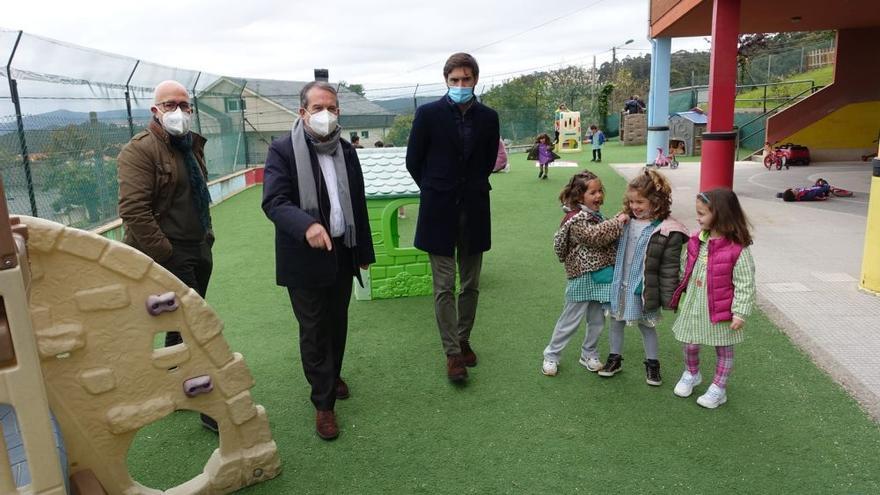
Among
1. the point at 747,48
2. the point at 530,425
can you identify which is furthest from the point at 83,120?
the point at 747,48

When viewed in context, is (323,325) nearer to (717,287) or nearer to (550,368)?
(550,368)

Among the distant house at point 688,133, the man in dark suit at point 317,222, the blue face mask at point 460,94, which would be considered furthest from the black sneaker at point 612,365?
the distant house at point 688,133

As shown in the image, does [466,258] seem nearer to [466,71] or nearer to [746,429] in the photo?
[466,71]

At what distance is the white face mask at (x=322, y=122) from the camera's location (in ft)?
9.55

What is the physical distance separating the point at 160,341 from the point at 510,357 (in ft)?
8.51

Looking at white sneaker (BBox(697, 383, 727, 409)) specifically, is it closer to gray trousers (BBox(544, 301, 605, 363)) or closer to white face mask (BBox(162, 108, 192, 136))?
gray trousers (BBox(544, 301, 605, 363))

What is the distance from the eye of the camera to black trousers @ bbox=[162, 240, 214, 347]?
129 inches

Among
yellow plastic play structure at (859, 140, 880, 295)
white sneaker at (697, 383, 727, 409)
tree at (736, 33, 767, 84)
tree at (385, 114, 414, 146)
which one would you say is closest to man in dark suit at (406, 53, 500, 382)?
white sneaker at (697, 383, 727, 409)

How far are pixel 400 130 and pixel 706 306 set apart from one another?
19.0m

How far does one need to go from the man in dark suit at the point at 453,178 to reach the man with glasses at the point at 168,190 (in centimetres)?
120

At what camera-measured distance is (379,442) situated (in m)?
→ 3.06

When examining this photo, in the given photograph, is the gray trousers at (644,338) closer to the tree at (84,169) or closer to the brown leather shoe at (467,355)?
the brown leather shoe at (467,355)

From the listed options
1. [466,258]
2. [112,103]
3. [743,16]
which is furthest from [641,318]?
[743,16]

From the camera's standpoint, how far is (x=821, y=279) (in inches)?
205
